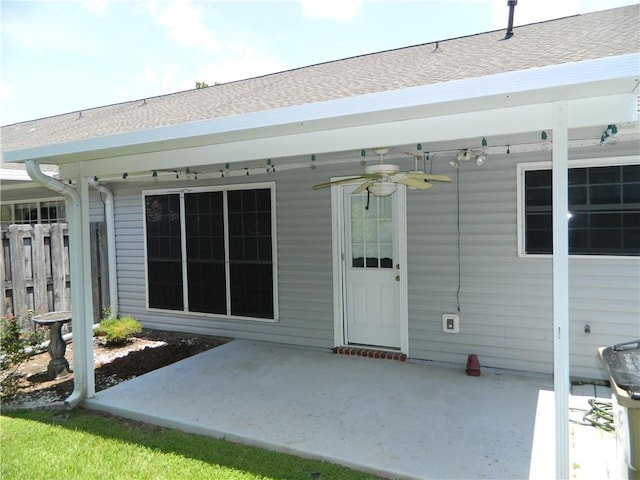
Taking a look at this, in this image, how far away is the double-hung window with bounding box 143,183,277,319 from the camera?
6.19 metres

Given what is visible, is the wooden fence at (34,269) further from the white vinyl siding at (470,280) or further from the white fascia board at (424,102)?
the white fascia board at (424,102)

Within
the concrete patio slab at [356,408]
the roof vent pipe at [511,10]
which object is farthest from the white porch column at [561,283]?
the roof vent pipe at [511,10]

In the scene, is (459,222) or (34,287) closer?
(459,222)

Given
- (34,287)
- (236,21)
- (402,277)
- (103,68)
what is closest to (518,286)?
(402,277)

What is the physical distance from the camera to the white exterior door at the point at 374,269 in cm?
533

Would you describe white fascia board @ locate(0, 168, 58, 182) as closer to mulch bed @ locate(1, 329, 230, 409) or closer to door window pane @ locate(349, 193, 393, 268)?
mulch bed @ locate(1, 329, 230, 409)

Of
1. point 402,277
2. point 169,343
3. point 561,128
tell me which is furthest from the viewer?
point 169,343

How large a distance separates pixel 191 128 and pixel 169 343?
4.04 m

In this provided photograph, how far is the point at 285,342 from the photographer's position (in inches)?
238

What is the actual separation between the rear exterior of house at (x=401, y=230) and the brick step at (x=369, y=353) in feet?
0.30

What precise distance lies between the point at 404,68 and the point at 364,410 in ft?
11.6

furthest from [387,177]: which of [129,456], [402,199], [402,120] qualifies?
[129,456]

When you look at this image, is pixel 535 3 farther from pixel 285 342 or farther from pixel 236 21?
pixel 285 342

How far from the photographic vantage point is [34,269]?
237 inches
